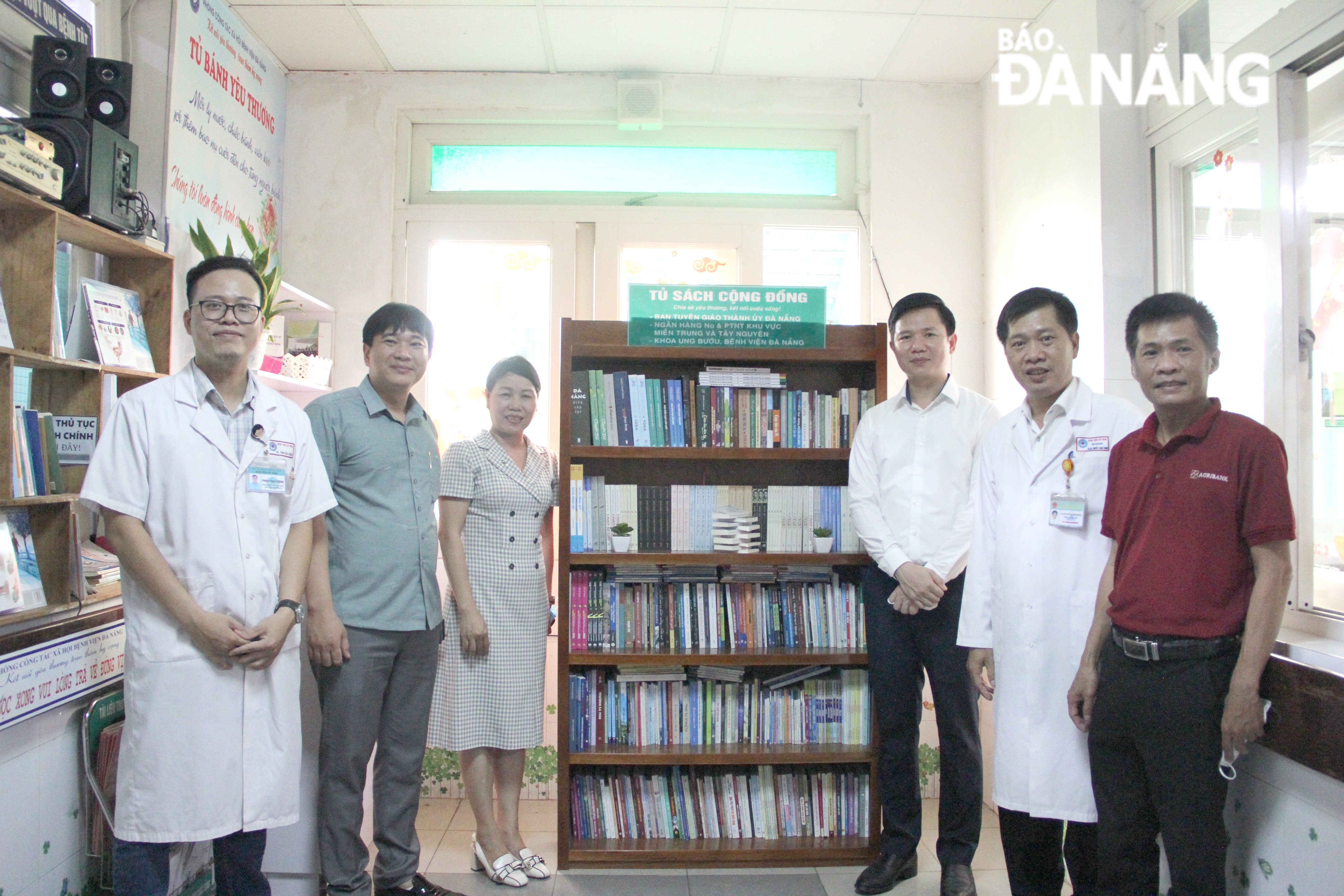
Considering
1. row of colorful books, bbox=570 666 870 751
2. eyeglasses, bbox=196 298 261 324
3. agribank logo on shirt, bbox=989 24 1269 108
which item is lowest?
row of colorful books, bbox=570 666 870 751

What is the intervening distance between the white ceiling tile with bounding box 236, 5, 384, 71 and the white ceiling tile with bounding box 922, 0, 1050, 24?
2.42 meters

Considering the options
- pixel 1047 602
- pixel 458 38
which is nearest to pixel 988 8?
pixel 458 38

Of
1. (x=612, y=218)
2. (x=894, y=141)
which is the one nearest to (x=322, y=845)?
(x=612, y=218)

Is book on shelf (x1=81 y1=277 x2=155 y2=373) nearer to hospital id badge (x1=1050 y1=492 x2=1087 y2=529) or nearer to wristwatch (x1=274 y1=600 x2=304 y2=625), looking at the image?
wristwatch (x1=274 y1=600 x2=304 y2=625)

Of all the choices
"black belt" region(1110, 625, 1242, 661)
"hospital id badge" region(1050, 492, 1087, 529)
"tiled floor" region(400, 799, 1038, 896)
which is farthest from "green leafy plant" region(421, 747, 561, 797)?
"black belt" region(1110, 625, 1242, 661)

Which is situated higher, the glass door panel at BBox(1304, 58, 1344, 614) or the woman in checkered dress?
the glass door panel at BBox(1304, 58, 1344, 614)

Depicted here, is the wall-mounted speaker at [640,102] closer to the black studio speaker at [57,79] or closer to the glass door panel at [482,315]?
the glass door panel at [482,315]

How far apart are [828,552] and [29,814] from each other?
2265 millimetres

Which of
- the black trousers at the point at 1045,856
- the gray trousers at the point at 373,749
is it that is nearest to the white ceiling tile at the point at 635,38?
the gray trousers at the point at 373,749

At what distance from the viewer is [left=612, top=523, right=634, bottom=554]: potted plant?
2.52 metres

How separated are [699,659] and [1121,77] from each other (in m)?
2.60

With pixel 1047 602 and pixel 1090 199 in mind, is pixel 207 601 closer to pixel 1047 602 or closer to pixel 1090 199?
pixel 1047 602

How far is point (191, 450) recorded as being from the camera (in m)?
1.72

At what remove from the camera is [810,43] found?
334cm
